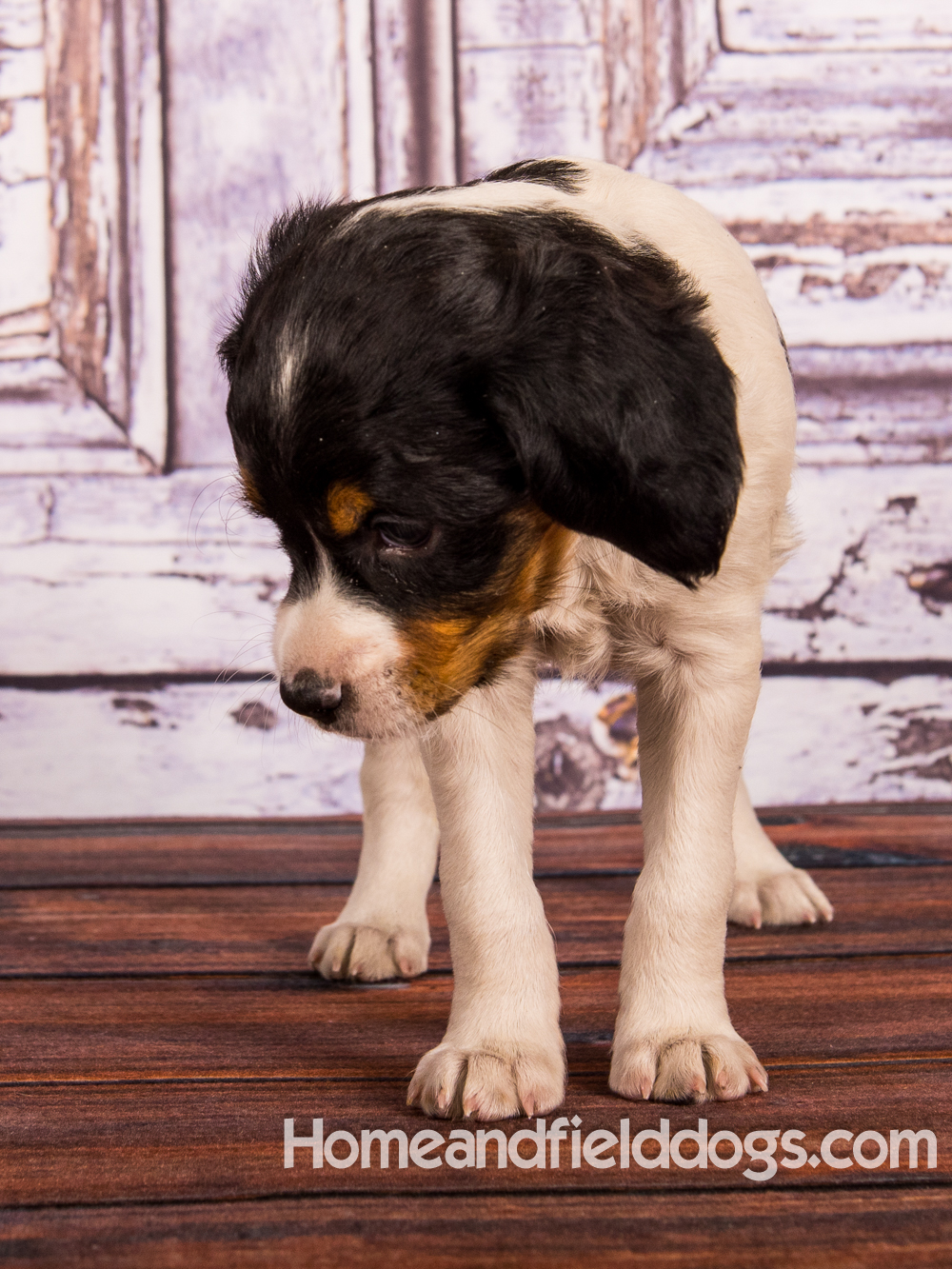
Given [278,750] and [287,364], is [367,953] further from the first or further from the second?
[278,750]

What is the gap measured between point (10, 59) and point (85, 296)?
0.71 metres

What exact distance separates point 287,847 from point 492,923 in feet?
5.50

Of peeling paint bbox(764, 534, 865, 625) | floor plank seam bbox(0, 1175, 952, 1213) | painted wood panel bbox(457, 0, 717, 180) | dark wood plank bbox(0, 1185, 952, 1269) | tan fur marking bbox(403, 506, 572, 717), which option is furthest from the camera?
peeling paint bbox(764, 534, 865, 625)

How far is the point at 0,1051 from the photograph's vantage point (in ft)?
6.59

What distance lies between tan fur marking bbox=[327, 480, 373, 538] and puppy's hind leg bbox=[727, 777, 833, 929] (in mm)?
1243

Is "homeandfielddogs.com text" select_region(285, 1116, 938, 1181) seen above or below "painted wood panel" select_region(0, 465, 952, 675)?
above

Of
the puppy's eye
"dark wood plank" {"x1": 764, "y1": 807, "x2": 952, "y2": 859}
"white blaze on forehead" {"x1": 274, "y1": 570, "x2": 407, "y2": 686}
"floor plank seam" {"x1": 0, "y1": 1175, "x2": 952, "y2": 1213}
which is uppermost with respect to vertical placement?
the puppy's eye

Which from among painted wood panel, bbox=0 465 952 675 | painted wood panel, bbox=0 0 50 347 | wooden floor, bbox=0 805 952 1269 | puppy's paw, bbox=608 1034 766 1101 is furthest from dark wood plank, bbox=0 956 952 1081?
painted wood panel, bbox=0 0 50 347

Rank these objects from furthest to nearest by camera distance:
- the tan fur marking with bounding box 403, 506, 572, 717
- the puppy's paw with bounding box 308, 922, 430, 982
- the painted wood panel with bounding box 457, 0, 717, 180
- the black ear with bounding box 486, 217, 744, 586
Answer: the painted wood panel with bounding box 457, 0, 717, 180 → the puppy's paw with bounding box 308, 922, 430, 982 → the tan fur marking with bounding box 403, 506, 572, 717 → the black ear with bounding box 486, 217, 744, 586

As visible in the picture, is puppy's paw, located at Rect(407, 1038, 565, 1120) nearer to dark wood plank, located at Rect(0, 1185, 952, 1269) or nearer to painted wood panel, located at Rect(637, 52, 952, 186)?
dark wood plank, located at Rect(0, 1185, 952, 1269)

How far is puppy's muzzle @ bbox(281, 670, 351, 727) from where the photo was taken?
5.84 feet

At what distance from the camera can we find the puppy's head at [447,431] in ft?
5.61

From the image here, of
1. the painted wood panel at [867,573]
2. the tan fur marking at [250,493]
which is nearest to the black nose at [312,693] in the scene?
the tan fur marking at [250,493]

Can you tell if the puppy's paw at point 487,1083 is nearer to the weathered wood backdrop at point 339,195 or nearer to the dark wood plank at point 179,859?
the dark wood plank at point 179,859
